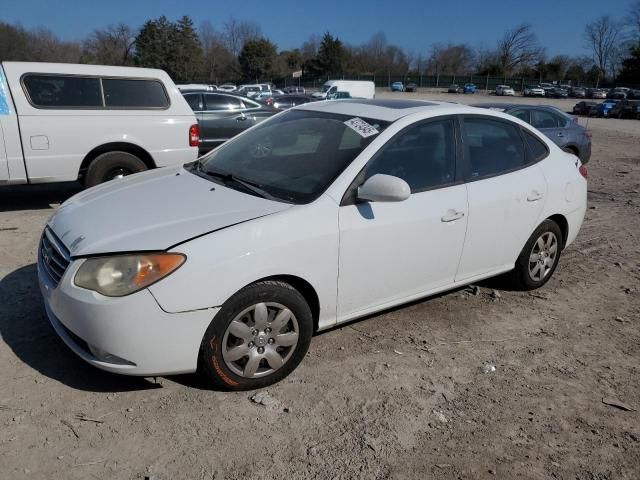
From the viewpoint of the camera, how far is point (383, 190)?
126 inches

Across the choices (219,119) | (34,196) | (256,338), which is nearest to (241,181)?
(256,338)

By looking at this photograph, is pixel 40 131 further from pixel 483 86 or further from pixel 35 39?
pixel 483 86

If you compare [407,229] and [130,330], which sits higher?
[407,229]

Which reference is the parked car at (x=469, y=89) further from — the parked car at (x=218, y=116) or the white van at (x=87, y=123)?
the white van at (x=87, y=123)

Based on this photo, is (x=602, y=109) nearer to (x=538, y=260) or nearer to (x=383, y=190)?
(x=538, y=260)

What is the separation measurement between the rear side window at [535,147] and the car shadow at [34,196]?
6.09 m

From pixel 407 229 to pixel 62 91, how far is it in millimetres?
5463

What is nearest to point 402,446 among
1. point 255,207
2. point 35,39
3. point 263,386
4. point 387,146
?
point 263,386

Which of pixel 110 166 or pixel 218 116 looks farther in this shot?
pixel 218 116

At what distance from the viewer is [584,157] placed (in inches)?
473

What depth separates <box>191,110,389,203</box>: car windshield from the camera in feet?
11.2

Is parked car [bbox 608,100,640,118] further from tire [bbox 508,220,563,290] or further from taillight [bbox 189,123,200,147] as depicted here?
tire [bbox 508,220,563,290]

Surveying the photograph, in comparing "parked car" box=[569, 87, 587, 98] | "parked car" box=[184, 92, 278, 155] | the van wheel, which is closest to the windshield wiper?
the van wheel

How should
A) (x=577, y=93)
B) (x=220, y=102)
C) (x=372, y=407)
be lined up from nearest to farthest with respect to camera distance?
1. (x=372, y=407)
2. (x=220, y=102)
3. (x=577, y=93)
